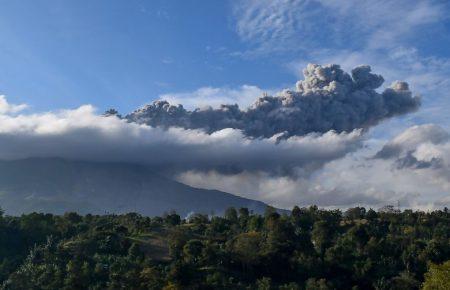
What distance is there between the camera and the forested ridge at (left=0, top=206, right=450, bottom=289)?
3061 inches

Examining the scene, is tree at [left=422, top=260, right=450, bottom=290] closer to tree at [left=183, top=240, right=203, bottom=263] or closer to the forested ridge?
the forested ridge

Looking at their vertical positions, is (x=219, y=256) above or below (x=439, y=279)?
above

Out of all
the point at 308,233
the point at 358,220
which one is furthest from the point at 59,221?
the point at 358,220

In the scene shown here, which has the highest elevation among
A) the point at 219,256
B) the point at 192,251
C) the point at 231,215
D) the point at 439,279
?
the point at 231,215

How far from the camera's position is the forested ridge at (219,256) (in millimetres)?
77750

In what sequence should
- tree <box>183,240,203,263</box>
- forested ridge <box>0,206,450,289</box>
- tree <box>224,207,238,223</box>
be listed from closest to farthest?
forested ridge <box>0,206,450,289</box>, tree <box>183,240,203,263</box>, tree <box>224,207,238,223</box>

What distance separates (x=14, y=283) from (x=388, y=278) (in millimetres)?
53041

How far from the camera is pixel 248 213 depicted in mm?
137625

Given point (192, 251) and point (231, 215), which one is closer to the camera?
point (192, 251)

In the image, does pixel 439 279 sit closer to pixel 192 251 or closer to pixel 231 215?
pixel 192 251

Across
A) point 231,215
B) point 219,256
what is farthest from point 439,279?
point 231,215

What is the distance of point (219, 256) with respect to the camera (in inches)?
3541

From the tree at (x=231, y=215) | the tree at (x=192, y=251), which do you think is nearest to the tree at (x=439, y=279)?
the tree at (x=192, y=251)

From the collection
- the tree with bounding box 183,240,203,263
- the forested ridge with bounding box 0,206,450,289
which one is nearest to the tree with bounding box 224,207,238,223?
the forested ridge with bounding box 0,206,450,289
